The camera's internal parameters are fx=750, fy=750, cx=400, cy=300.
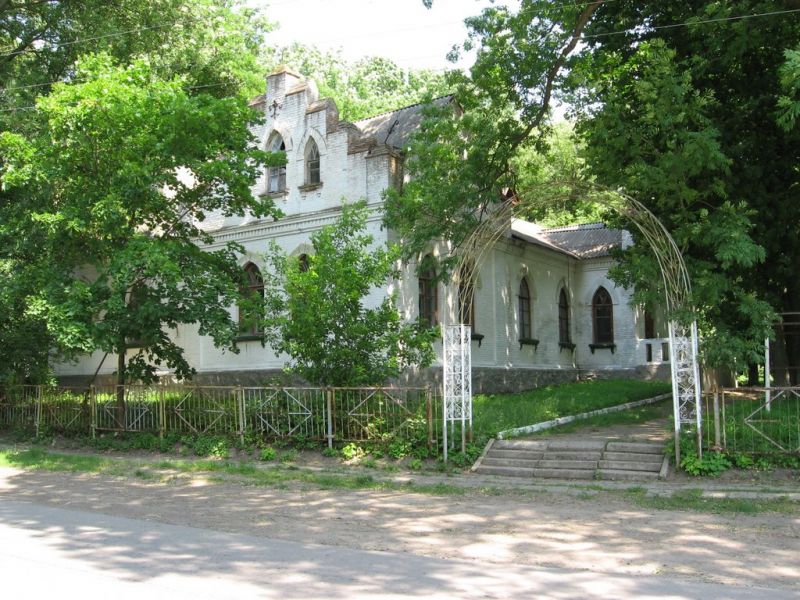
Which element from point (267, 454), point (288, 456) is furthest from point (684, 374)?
point (267, 454)

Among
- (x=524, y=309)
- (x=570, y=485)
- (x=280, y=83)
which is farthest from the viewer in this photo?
(x=524, y=309)

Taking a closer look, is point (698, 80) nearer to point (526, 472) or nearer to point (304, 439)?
point (526, 472)

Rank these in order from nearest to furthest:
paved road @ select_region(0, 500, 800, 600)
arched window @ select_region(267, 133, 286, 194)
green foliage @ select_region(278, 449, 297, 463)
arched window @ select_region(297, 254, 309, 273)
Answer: paved road @ select_region(0, 500, 800, 600) < green foliage @ select_region(278, 449, 297, 463) < arched window @ select_region(297, 254, 309, 273) < arched window @ select_region(267, 133, 286, 194)

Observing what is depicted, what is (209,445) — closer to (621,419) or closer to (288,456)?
(288,456)

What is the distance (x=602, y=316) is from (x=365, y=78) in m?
26.8

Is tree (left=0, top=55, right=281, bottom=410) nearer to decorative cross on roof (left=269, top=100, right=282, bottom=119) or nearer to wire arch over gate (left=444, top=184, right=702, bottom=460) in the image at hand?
wire arch over gate (left=444, top=184, right=702, bottom=460)

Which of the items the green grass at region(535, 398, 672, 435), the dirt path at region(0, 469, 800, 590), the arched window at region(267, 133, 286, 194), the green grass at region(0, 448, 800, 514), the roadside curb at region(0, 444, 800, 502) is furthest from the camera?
the arched window at region(267, 133, 286, 194)

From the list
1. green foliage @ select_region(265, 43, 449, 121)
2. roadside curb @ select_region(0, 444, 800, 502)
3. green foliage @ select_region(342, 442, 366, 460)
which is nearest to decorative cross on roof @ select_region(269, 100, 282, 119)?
green foliage @ select_region(342, 442, 366, 460)

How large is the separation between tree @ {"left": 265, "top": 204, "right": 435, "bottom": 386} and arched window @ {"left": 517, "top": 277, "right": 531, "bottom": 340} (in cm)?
1154

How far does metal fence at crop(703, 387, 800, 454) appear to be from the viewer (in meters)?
12.0

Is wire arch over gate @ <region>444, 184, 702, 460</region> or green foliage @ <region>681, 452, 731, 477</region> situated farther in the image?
wire arch over gate @ <region>444, 184, 702, 460</region>

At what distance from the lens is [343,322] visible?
15352mm

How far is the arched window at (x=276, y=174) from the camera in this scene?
22.7m

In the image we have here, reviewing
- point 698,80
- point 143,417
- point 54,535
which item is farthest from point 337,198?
point 54,535
